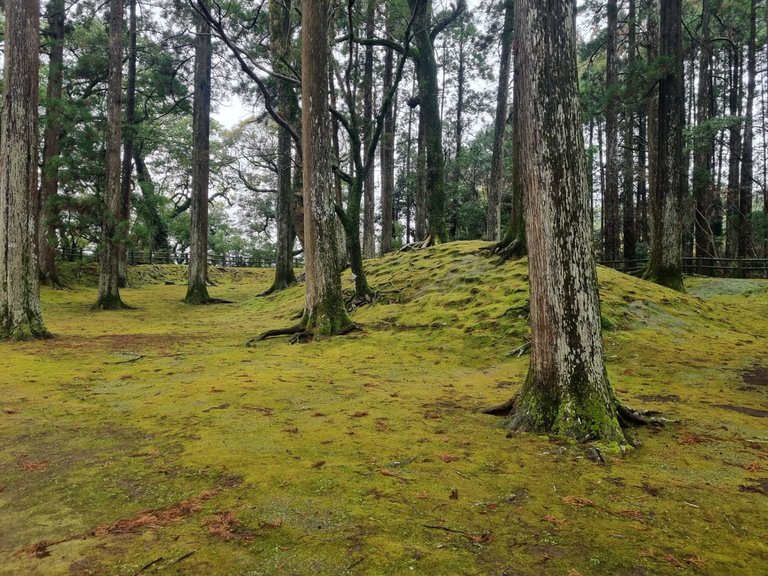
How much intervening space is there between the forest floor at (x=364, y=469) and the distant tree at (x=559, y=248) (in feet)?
0.95

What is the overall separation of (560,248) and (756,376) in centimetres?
373

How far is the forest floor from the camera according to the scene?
1.74 metres

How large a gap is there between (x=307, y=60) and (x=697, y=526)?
8.21 meters

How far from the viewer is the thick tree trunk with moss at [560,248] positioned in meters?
3.12

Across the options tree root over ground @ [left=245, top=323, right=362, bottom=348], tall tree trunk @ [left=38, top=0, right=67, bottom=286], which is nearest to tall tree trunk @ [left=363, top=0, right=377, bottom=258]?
tree root over ground @ [left=245, top=323, right=362, bottom=348]

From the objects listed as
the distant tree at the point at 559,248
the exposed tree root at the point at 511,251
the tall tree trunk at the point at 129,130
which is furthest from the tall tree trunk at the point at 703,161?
the tall tree trunk at the point at 129,130

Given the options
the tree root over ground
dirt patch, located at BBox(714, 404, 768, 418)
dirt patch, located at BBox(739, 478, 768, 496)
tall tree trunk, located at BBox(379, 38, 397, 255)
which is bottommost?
dirt patch, located at BBox(714, 404, 768, 418)

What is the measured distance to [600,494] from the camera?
231cm

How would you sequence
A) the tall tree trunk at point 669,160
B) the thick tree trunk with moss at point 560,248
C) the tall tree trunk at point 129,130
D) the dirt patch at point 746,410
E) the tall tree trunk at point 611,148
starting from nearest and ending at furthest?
the thick tree trunk with moss at point 560,248
the dirt patch at point 746,410
the tall tree trunk at point 669,160
the tall tree trunk at point 611,148
the tall tree trunk at point 129,130

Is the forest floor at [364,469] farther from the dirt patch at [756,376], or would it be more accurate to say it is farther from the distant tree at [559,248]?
the distant tree at [559,248]

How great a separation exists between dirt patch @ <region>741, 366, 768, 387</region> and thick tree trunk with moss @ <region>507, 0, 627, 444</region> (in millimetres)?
2690

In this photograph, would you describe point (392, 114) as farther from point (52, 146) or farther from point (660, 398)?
point (660, 398)

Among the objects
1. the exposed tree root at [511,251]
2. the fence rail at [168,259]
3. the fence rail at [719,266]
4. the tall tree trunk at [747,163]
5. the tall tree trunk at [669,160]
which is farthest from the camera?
the fence rail at [168,259]

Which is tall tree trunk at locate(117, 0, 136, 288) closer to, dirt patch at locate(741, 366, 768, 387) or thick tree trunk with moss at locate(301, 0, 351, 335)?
thick tree trunk with moss at locate(301, 0, 351, 335)
